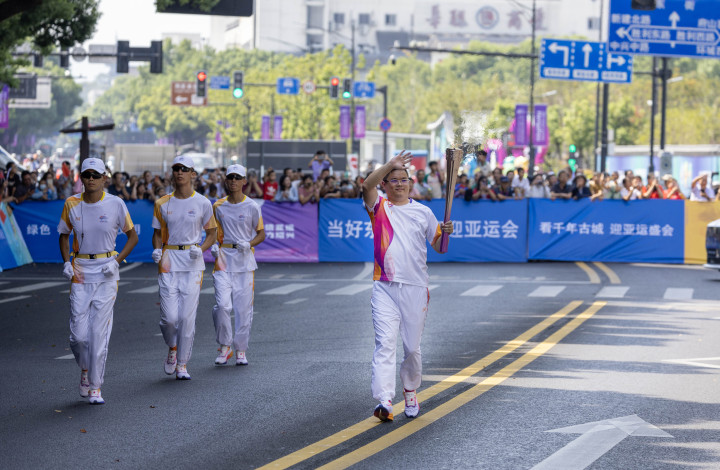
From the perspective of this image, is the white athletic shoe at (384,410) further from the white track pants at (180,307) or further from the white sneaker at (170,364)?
the white sneaker at (170,364)

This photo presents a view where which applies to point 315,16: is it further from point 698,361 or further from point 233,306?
point 698,361

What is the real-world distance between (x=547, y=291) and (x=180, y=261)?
1051 centimetres

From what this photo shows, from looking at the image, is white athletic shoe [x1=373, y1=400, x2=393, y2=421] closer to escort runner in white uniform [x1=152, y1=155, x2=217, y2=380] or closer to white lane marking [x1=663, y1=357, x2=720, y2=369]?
escort runner in white uniform [x1=152, y1=155, x2=217, y2=380]

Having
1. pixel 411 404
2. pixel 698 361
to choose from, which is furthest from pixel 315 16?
pixel 411 404

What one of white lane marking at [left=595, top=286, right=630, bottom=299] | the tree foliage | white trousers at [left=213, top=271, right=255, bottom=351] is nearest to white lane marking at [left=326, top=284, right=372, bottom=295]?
white lane marking at [left=595, top=286, right=630, bottom=299]

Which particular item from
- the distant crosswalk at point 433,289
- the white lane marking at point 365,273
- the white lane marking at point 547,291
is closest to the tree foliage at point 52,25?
the distant crosswalk at point 433,289

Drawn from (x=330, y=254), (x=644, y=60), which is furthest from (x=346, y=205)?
(x=644, y=60)

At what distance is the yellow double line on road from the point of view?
7543 mm

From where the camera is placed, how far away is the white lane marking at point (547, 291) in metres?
19.7

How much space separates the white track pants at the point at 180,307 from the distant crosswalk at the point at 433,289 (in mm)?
7691

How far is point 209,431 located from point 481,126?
2.82 meters

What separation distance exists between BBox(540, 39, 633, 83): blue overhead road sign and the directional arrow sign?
31365 mm

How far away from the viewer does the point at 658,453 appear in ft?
25.5

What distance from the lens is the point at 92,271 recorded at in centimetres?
985
